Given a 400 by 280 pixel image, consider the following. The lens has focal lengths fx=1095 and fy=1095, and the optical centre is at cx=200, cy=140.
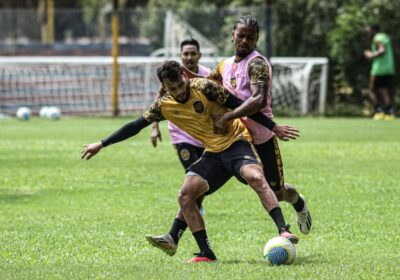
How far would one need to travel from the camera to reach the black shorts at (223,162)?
27.7 ft

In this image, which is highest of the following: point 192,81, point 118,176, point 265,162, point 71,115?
point 192,81

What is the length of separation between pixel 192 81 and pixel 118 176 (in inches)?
265

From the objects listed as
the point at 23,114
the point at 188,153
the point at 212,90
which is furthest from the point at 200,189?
the point at 23,114

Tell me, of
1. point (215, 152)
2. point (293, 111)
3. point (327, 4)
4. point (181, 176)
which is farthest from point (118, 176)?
point (327, 4)

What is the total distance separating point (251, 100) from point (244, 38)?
62 centimetres

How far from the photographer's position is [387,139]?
2055 cm

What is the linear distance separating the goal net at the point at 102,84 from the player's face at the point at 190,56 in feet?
53.3

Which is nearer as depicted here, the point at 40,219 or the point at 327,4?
the point at 40,219

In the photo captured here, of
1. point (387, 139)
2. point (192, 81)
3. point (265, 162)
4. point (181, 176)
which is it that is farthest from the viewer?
point (387, 139)

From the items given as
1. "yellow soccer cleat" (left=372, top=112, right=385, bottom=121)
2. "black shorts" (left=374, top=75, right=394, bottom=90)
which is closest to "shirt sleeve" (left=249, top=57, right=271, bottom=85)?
"yellow soccer cleat" (left=372, top=112, right=385, bottom=121)

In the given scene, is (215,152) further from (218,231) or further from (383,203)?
(383,203)

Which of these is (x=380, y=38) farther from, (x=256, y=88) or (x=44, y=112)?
(x=256, y=88)

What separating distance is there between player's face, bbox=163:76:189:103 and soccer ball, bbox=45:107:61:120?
20393 mm

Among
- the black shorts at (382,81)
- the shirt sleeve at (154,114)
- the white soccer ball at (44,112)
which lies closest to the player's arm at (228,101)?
the shirt sleeve at (154,114)
